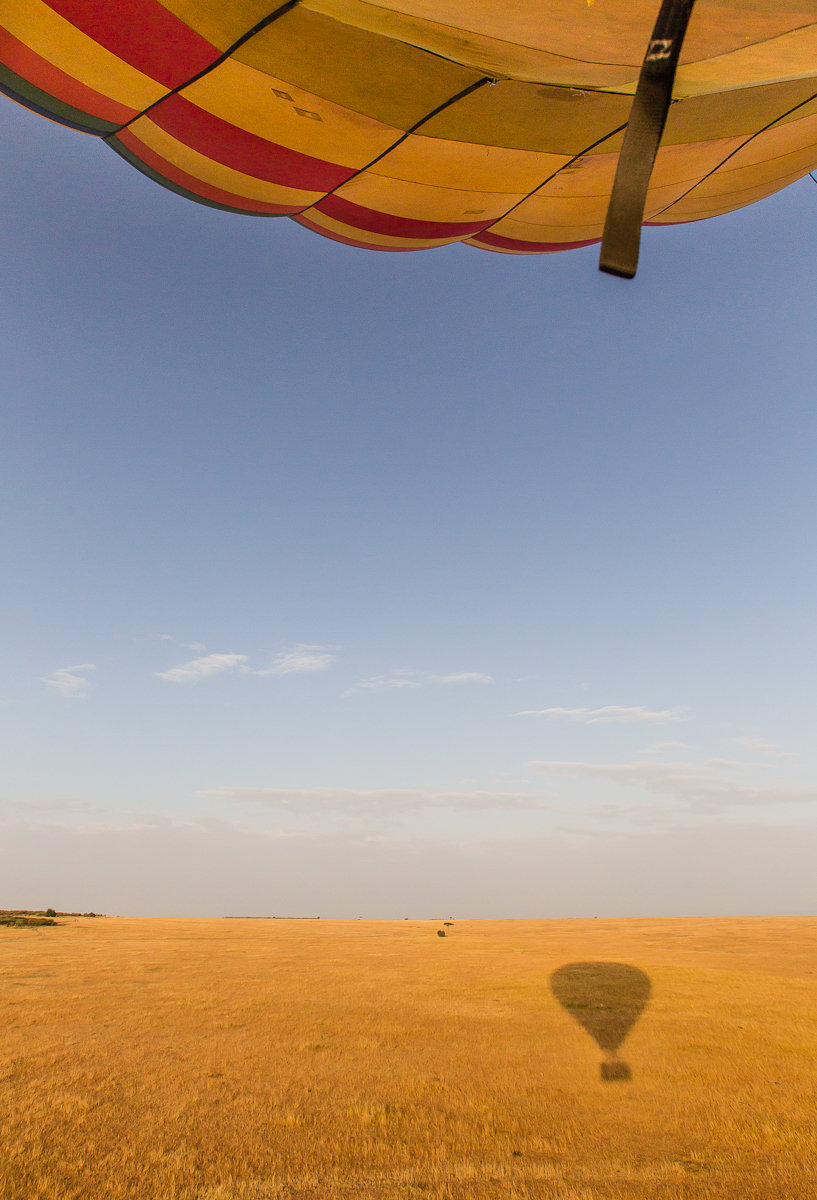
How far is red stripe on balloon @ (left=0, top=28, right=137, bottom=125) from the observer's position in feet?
11.0

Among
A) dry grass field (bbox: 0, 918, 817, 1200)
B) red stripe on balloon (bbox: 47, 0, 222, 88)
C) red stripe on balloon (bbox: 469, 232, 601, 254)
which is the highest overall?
red stripe on balloon (bbox: 469, 232, 601, 254)

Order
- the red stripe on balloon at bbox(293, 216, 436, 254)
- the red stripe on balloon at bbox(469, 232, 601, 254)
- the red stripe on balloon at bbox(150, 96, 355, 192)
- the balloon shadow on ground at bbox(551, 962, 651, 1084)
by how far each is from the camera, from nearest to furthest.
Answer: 1. the red stripe on balloon at bbox(150, 96, 355, 192)
2. the red stripe on balloon at bbox(293, 216, 436, 254)
3. the red stripe on balloon at bbox(469, 232, 601, 254)
4. the balloon shadow on ground at bbox(551, 962, 651, 1084)

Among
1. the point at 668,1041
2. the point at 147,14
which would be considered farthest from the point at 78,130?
the point at 668,1041

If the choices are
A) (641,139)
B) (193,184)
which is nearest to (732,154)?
(641,139)

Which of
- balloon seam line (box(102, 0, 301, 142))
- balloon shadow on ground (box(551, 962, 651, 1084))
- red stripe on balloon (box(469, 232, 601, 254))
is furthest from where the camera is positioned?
balloon shadow on ground (box(551, 962, 651, 1084))

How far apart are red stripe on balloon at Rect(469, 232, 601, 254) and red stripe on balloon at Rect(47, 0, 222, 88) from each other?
306 cm

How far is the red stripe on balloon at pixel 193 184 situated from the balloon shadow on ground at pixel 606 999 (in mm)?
7877

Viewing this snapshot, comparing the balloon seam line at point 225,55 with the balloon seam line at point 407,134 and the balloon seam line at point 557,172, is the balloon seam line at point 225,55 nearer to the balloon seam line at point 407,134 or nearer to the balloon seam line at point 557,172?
the balloon seam line at point 407,134

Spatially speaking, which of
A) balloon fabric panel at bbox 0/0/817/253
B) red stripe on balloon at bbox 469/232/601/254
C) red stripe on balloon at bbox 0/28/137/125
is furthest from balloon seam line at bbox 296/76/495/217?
red stripe on balloon at bbox 469/232/601/254

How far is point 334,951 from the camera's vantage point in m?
11.6

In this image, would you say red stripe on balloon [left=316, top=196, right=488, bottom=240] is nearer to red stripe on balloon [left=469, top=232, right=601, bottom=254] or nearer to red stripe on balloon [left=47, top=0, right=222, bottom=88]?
red stripe on balloon [left=469, top=232, right=601, bottom=254]

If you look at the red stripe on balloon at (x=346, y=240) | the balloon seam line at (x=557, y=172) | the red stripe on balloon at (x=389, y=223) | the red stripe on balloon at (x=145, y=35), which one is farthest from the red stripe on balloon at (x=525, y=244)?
the red stripe on balloon at (x=145, y=35)

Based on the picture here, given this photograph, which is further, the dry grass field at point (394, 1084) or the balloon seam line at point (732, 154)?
the balloon seam line at point (732, 154)

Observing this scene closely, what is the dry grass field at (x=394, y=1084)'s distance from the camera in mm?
3836
